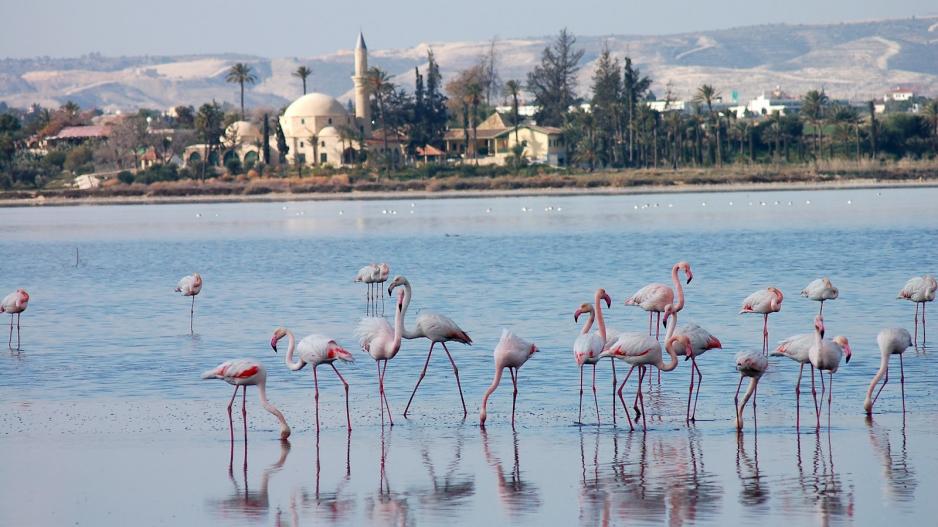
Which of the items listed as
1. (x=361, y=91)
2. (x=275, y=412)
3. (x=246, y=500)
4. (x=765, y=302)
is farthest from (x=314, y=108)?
(x=246, y=500)

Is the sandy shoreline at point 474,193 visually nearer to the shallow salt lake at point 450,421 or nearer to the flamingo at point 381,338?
the shallow salt lake at point 450,421

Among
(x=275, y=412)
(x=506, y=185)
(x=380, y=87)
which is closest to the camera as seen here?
(x=275, y=412)

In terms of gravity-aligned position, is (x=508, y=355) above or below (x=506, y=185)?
below

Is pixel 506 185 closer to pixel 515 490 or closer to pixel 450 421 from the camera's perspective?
pixel 450 421

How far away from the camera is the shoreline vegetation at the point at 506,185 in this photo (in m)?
95.0

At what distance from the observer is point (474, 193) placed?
336 feet

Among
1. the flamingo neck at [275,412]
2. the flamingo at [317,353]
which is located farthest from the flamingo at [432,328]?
the flamingo neck at [275,412]

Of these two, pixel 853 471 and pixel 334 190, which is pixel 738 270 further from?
pixel 334 190

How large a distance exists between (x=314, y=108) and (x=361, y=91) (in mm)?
4865

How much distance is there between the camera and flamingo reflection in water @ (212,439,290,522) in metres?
10.5

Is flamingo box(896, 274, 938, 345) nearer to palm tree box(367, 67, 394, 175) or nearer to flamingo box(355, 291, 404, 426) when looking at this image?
flamingo box(355, 291, 404, 426)

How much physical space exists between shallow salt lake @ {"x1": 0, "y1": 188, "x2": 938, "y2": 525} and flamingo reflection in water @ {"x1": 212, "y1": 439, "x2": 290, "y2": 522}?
3 centimetres

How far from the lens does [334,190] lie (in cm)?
10644

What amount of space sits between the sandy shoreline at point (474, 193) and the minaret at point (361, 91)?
84.4 feet
